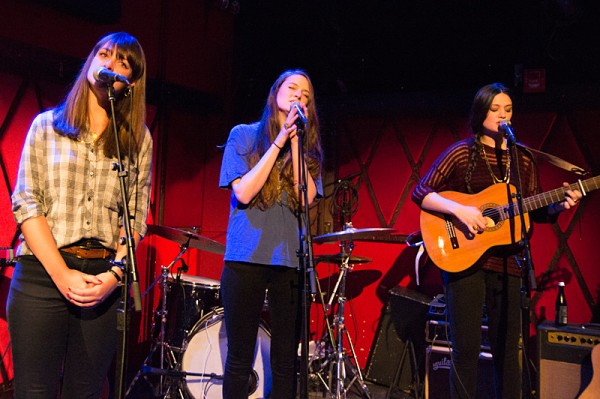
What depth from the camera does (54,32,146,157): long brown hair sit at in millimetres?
1980

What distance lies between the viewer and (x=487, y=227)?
10.2ft

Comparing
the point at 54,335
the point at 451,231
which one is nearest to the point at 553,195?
the point at 451,231

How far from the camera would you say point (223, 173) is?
8.65ft

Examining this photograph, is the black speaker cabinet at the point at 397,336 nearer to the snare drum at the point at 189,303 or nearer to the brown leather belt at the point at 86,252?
the snare drum at the point at 189,303

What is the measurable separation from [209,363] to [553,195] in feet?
8.88

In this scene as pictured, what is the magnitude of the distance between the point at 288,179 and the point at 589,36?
13.9 feet

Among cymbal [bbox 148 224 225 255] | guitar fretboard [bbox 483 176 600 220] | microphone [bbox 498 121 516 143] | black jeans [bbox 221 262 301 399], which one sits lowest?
black jeans [bbox 221 262 301 399]

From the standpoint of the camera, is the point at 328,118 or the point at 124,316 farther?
the point at 328,118

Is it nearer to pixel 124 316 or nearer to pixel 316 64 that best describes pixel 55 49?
pixel 316 64

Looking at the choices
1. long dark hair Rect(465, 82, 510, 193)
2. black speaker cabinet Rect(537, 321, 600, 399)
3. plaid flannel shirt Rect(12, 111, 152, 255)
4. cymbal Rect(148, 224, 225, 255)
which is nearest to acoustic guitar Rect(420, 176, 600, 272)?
long dark hair Rect(465, 82, 510, 193)

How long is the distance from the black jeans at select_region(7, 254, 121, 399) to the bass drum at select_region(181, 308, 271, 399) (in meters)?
2.33

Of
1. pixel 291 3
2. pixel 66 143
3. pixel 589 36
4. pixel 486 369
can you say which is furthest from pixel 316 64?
pixel 66 143

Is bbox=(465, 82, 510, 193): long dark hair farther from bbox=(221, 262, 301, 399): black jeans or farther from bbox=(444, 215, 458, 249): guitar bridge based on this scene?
bbox=(221, 262, 301, 399): black jeans

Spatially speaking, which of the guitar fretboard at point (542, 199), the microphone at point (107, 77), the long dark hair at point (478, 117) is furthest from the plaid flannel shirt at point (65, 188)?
the guitar fretboard at point (542, 199)
